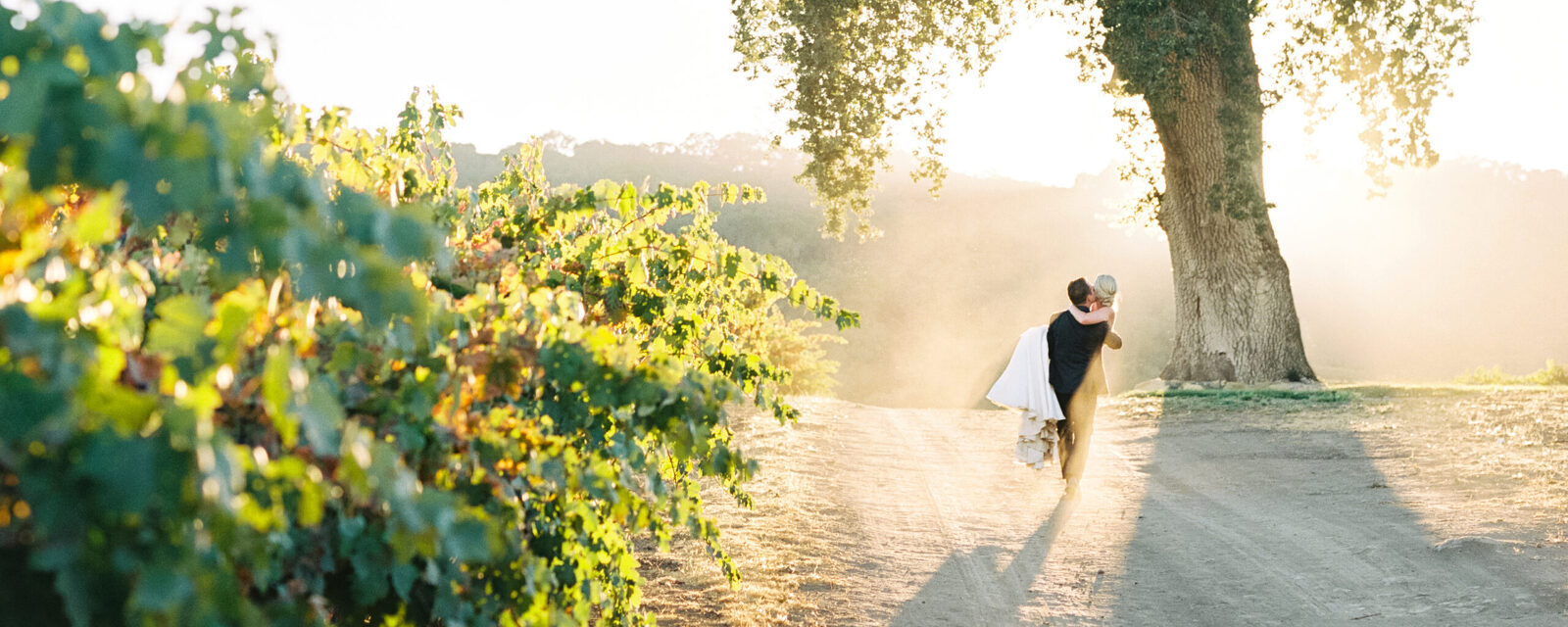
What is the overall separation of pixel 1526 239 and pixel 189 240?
69.3m

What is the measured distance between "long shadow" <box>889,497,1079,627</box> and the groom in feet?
4.10

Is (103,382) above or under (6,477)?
above

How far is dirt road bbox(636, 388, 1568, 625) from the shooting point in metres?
5.05

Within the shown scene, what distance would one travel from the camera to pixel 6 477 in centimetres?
140

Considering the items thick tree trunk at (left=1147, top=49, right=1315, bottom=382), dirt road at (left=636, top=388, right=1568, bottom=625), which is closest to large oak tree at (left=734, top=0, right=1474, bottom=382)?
thick tree trunk at (left=1147, top=49, right=1315, bottom=382)

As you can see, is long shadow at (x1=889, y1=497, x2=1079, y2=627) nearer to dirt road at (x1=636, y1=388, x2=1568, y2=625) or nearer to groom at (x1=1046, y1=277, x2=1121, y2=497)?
dirt road at (x1=636, y1=388, x2=1568, y2=625)

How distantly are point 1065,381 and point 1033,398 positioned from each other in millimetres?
254

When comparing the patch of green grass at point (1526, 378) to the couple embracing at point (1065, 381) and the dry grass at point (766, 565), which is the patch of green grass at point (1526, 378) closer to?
the couple embracing at point (1065, 381)

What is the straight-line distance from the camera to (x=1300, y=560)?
5.94 meters

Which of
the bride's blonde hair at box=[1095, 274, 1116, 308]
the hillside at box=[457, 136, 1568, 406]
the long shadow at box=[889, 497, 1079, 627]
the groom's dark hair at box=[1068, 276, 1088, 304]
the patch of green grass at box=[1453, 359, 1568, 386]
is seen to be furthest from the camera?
the hillside at box=[457, 136, 1568, 406]

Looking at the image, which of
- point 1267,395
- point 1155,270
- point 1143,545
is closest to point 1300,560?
point 1143,545

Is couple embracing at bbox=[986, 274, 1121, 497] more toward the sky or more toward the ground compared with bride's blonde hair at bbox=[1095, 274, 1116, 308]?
more toward the ground

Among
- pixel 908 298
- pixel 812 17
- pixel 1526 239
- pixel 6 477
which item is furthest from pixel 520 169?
pixel 1526 239

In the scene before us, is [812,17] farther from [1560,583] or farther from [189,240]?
[189,240]
